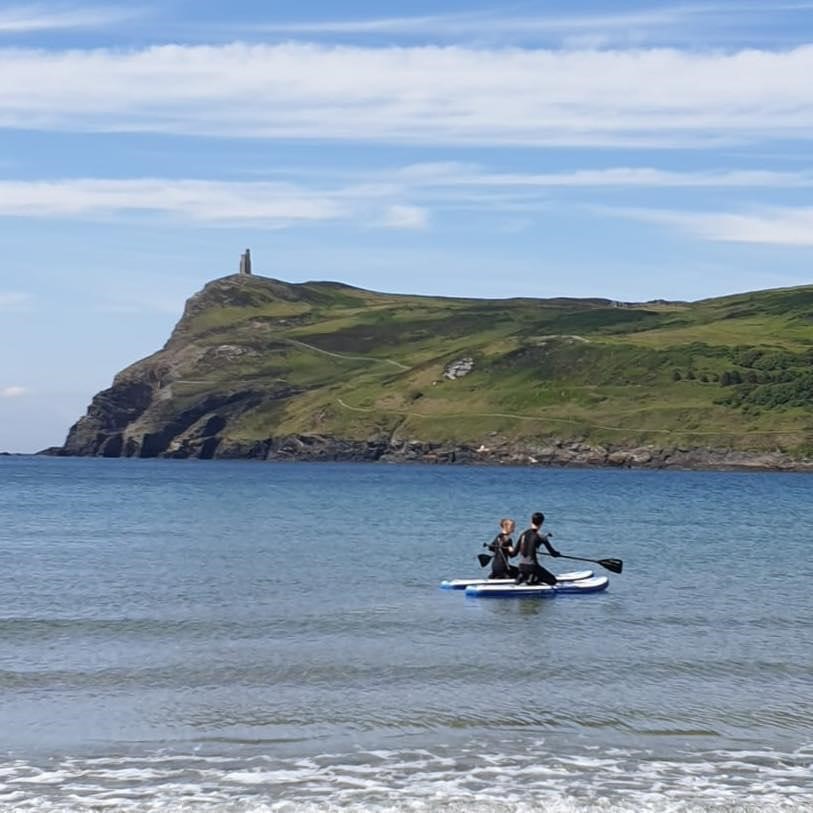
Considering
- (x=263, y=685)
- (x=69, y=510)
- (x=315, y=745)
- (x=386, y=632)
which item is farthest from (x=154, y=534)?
(x=315, y=745)

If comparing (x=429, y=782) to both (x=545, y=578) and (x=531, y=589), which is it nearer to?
(x=531, y=589)

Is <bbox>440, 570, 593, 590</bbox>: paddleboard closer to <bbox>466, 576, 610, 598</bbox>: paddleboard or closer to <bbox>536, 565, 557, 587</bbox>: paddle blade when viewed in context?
<bbox>466, 576, 610, 598</bbox>: paddleboard

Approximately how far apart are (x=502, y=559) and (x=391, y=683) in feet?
56.6

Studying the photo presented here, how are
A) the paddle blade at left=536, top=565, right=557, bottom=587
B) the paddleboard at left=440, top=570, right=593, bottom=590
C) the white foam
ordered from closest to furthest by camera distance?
the white foam → the paddleboard at left=440, top=570, right=593, bottom=590 → the paddle blade at left=536, top=565, right=557, bottom=587

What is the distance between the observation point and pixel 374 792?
19531mm

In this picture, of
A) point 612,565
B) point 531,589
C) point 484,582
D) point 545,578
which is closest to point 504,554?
point 484,582

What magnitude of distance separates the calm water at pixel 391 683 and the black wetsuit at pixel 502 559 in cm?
149

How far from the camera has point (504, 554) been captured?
45.0m

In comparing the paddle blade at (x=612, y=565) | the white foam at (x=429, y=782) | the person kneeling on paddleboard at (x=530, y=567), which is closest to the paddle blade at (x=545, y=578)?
the person kneeling on paddleboard at (x=530, y=567)

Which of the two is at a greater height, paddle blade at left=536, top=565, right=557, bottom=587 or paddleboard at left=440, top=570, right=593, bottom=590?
paddle blade at left=536, top=565, right=557, bottom=587

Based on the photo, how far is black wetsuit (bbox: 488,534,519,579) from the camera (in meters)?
44.3

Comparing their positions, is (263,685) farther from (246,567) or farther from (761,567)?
(761,567)

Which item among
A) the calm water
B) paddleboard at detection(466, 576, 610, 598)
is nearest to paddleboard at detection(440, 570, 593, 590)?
paddleboard at detection(466, 576, 610, 598)

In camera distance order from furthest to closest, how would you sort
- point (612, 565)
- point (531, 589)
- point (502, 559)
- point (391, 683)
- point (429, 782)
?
point (612, 565)
point (502, 559)
point (531, 589)
point (391, 683)
point (429, 782)
